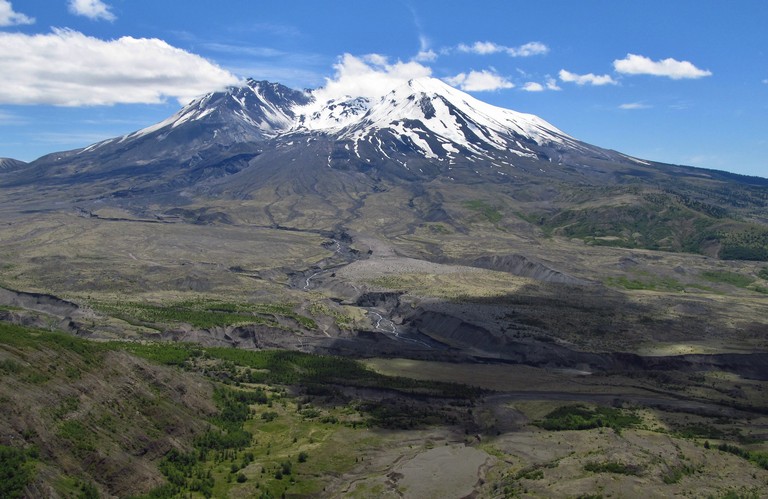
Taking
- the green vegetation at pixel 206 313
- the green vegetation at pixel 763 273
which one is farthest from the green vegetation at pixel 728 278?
the green vegetation at pixel 206 313

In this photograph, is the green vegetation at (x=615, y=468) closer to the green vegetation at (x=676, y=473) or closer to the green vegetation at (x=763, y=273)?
the green vegetation at (x=676, y=473)

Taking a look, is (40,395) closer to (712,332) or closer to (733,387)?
(733,387)

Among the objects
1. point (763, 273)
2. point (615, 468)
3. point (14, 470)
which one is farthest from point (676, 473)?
point (763, 273)

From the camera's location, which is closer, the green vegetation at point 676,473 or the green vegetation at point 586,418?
the green vegetation at point 676,473

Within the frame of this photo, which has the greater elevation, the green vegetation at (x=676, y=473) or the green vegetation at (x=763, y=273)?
the green vegetation at (x=763, y=273)

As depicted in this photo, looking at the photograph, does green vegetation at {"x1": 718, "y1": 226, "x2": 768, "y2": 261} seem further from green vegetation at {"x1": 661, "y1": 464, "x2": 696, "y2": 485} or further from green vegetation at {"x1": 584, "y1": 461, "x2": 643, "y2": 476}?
green vegetation at {"x1": 584, "y1": 461, "x2": 643, "y2": 476}

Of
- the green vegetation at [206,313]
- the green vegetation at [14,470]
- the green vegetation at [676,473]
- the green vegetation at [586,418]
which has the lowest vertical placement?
the green vegetation at [586,418]

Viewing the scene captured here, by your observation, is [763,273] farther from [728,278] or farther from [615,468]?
[615,468]
